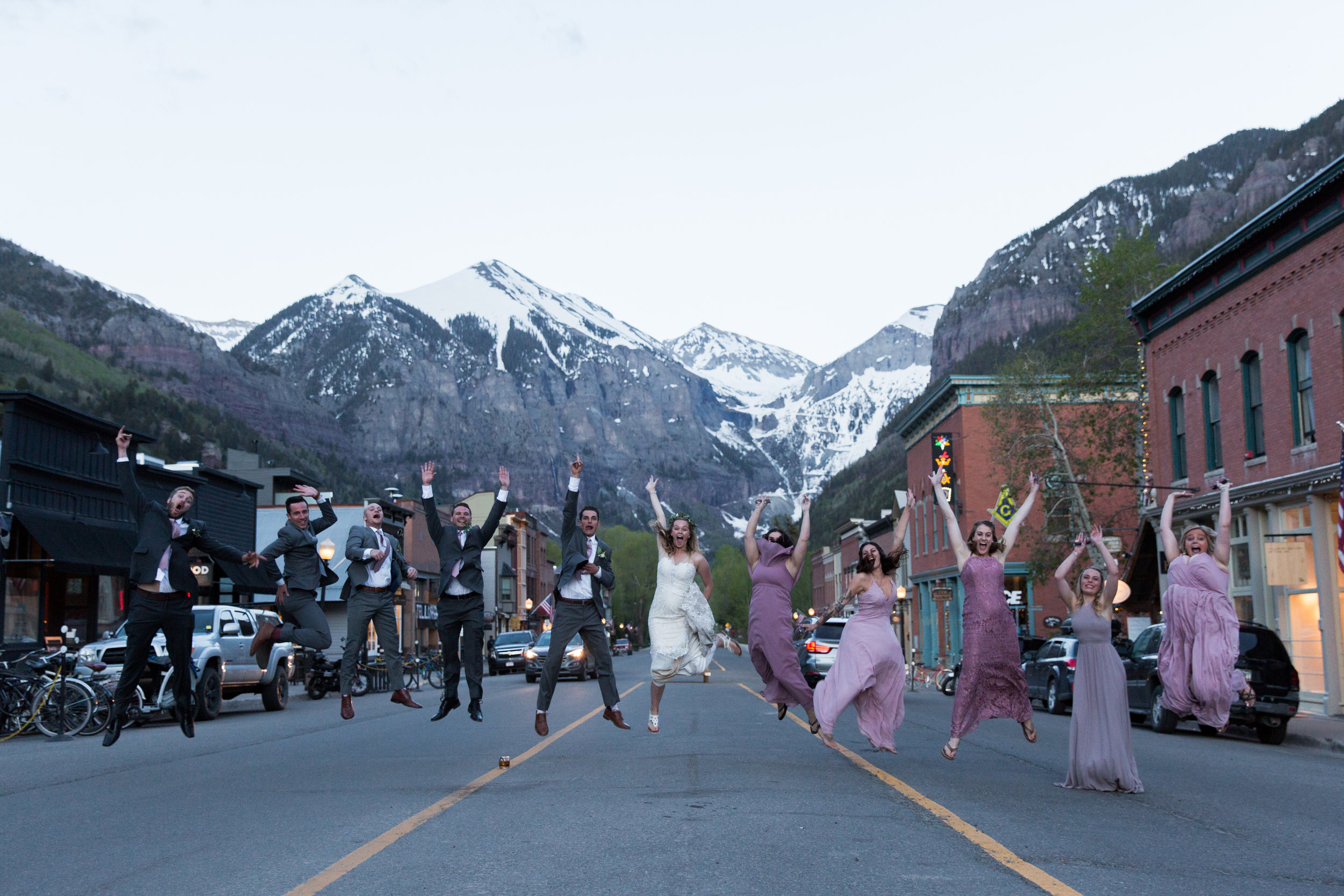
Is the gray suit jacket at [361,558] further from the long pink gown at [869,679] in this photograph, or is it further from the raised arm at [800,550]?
the long pink gown at [869,679]

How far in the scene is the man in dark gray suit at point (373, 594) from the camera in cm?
1170

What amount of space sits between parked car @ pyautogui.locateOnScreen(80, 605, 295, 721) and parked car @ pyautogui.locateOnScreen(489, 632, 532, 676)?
15930mm

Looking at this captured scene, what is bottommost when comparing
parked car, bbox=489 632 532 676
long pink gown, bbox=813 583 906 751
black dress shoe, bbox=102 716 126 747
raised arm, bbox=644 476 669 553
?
parked car, bbox=489 632 532 676

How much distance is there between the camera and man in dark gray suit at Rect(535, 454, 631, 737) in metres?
10.9

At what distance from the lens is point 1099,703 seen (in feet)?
30.0

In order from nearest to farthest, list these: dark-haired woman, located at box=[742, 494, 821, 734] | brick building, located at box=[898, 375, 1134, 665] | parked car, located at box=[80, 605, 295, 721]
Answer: dark-haired woman, located at box=[742, 494, 821, 734]
parked car, located at box=[80, 605, 295, 721]
brick building, located at box=[898, 375, 1134, 665]

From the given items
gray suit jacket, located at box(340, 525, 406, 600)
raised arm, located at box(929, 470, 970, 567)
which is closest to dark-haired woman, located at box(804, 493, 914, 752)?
raised arm, located at box(929, 470, 970, 567)

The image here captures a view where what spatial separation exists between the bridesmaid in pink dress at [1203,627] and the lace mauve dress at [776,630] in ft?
10.3

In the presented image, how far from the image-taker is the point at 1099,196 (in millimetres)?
164125

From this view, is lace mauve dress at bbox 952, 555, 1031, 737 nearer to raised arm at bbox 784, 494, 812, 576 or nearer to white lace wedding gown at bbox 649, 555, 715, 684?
raised arm at bbox 784, 494, 812, 576

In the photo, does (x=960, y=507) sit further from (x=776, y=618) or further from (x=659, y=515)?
(x=776, y=618)

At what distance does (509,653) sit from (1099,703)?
107 ft

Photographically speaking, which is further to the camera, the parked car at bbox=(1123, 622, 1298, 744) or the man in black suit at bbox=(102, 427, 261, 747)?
the parked car at bbox=(1123, 622, 1298, 744)

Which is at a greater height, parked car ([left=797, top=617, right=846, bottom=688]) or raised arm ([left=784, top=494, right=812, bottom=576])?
raised arm ([left=784, top=494, right=812, bottom=576])
